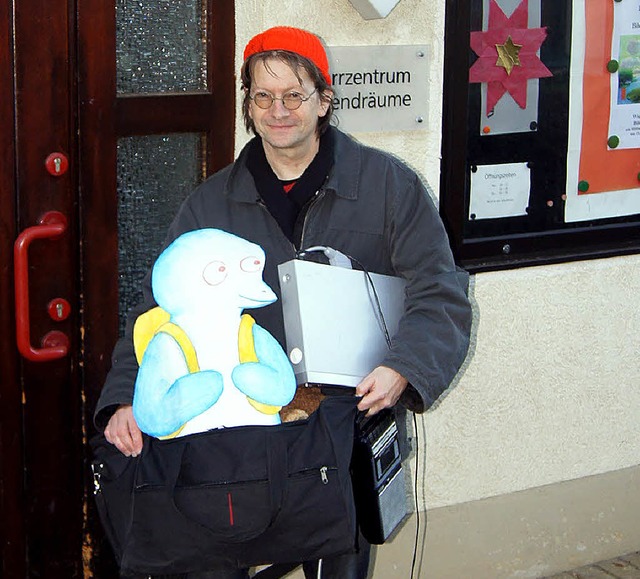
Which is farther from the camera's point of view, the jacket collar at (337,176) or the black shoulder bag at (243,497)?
the jacket collar at (337,176)

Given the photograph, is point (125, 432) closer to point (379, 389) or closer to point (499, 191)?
point (379, 389)

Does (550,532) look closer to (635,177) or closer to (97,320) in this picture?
(635,177)

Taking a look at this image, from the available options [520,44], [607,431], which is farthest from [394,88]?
[607,431]

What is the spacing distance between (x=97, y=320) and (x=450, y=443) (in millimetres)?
1435

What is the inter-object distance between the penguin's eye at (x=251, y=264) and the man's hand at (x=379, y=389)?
0.38 metres

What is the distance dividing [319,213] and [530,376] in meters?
1.67

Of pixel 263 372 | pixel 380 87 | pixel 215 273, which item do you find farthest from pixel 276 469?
pixel 380 87

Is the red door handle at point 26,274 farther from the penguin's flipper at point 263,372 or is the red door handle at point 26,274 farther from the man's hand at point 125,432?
the penguin's flipper at point 263,372

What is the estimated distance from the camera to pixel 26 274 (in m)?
3.46

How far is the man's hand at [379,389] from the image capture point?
295 cm

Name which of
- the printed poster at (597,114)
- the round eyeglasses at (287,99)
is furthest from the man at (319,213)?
the printed poster at (597,114)

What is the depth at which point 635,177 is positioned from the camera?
188 inches

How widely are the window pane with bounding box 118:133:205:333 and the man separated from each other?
1.55 ft

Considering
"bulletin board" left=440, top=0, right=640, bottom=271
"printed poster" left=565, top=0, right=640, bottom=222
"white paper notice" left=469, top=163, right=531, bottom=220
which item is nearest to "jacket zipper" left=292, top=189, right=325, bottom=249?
"bulletin board" left=440, top=0, right=640, bottom=271
